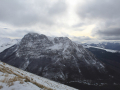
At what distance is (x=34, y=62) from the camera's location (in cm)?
18900

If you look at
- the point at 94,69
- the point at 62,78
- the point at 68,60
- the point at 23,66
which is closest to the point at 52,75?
the point at 62,78

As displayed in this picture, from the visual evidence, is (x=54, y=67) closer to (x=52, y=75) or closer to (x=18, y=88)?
(x=52, y=75)

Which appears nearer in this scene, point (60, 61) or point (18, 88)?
point (18, 88)

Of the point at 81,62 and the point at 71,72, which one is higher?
the point at 81,62

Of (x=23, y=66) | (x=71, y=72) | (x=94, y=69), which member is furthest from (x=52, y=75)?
(x=94, y=69)

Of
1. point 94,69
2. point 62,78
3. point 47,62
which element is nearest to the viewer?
point 62,78

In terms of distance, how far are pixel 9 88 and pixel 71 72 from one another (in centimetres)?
16893

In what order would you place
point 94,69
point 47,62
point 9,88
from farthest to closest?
point 47,62
point 94,69
point 9,88

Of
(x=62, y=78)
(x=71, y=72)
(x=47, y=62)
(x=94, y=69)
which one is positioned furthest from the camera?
(x=47, y=62)

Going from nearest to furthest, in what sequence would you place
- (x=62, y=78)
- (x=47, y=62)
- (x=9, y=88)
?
(x=9, y=88)
(x=62, y=78)
(x=47, y=62)

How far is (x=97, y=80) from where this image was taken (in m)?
146

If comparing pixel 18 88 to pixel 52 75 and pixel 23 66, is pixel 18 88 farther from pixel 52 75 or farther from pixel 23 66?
pixel 23 66

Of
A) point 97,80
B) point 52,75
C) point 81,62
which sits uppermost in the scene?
point 81,62

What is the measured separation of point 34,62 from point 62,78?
92.9 m
